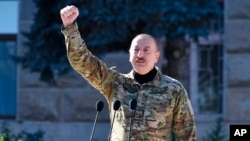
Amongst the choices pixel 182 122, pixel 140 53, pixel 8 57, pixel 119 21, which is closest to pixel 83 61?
pixel 140 53

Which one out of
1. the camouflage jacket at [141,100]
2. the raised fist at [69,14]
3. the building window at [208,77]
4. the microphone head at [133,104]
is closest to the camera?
the raised fist at [69,14]

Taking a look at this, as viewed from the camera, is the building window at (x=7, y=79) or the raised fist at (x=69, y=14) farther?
the building window at (x=7, y=79)

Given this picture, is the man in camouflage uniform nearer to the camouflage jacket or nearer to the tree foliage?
Result: the camouflage jacket

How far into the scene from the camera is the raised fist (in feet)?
16.0

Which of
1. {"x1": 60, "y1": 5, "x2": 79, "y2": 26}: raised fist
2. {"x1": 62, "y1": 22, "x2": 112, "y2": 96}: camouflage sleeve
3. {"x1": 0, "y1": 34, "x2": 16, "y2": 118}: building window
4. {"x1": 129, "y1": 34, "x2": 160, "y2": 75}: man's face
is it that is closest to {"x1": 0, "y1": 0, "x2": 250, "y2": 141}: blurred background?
{"x1": 0, "y1": 34, "x2": 16, "y2": 118}: building window

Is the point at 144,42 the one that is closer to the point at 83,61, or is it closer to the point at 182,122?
the point at 83,61

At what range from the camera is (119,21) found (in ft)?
27.1

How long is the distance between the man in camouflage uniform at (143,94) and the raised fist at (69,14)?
2.6 inches

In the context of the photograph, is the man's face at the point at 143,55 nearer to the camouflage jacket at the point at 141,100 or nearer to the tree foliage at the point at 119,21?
the camouflage jacket at the point at 141,100

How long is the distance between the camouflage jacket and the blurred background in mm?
3225

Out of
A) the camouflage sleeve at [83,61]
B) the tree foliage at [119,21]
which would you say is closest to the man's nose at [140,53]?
the camouflage sleeve at [83,61]

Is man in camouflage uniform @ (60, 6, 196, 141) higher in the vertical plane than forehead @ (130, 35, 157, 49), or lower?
lower

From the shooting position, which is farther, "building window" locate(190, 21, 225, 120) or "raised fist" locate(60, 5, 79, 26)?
"building window" locate(190, 21, 225, 120)

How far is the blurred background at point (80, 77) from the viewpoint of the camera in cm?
879
